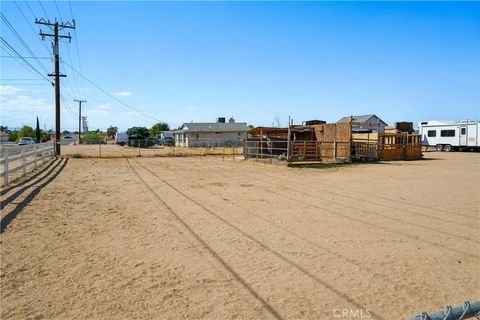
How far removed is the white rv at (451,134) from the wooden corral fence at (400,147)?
9.33 meters

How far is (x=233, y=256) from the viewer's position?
4.75 meters

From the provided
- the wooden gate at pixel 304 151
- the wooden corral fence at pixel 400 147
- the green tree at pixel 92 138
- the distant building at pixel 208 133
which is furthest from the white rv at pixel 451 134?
the green tree at pixel 92 138

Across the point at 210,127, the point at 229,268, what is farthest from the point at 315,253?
the point at 210,127

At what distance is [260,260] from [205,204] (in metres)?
3.83

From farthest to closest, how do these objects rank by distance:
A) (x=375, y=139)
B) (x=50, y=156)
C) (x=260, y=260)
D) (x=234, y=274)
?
1. (x=375, y=139)
2. (x=50, y=156)
3. (x=260, y=260)
4. (x=234, y=274)

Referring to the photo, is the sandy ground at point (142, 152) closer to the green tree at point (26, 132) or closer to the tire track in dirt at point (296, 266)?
the tire track in dirt at point (296, 266)

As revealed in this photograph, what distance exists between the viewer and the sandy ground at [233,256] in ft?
11.3

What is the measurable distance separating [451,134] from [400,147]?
12.8 m

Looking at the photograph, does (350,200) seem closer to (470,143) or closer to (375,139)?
(375,139)

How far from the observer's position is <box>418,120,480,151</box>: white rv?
3145 cm

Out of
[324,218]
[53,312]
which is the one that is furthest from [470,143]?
[53,312]

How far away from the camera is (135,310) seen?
3277mm

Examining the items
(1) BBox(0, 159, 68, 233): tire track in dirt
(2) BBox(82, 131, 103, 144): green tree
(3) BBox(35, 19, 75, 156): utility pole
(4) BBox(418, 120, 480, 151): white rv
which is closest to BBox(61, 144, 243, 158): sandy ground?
(3) BBox(35, 19, 75, 156): utility pole

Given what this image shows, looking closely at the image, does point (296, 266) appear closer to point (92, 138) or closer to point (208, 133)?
point (208, 133)
